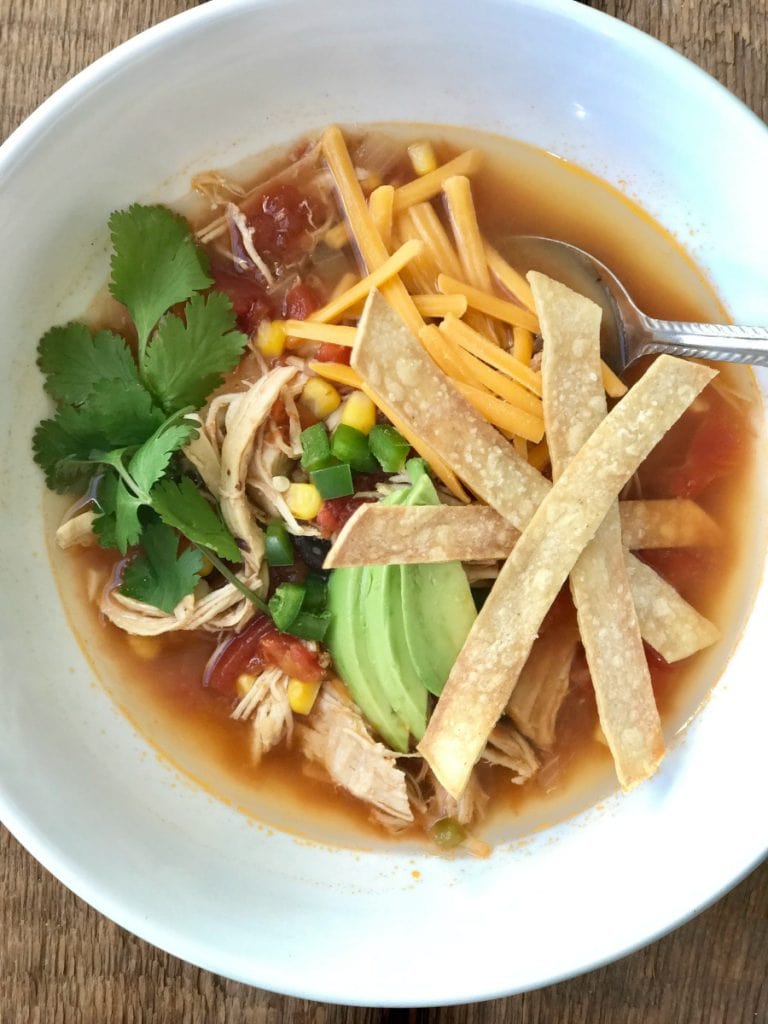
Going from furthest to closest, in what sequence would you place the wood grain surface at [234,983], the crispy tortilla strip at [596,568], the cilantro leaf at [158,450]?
the wood grain surface at [234,983] < the crispy tortilla strip at [596,568] < the cilantro leaf at [158,450]

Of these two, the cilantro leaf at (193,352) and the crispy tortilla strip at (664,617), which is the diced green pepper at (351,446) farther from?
the crispy tortilla strip at (664,617)

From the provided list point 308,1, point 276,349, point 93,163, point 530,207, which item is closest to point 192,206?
point 93,163

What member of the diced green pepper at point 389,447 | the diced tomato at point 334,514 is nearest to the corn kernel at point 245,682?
the diced tomato at point 334,514

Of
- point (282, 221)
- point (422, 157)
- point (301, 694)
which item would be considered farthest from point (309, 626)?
point (422, 157)

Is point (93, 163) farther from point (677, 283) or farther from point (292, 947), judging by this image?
point (292, 947)

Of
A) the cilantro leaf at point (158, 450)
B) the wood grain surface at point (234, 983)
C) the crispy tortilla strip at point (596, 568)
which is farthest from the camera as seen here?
the wood grain surface at point (234, 983)

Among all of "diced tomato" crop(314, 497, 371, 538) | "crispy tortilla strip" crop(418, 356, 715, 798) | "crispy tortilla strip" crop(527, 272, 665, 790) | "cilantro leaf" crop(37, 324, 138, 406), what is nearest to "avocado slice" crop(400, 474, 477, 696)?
"crispy tortilla strip" crop(418, 356, 715, 798)

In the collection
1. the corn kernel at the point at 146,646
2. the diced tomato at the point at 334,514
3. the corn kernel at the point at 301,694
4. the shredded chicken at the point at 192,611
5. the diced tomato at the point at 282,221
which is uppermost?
the diced tomato at the point at 282,221
